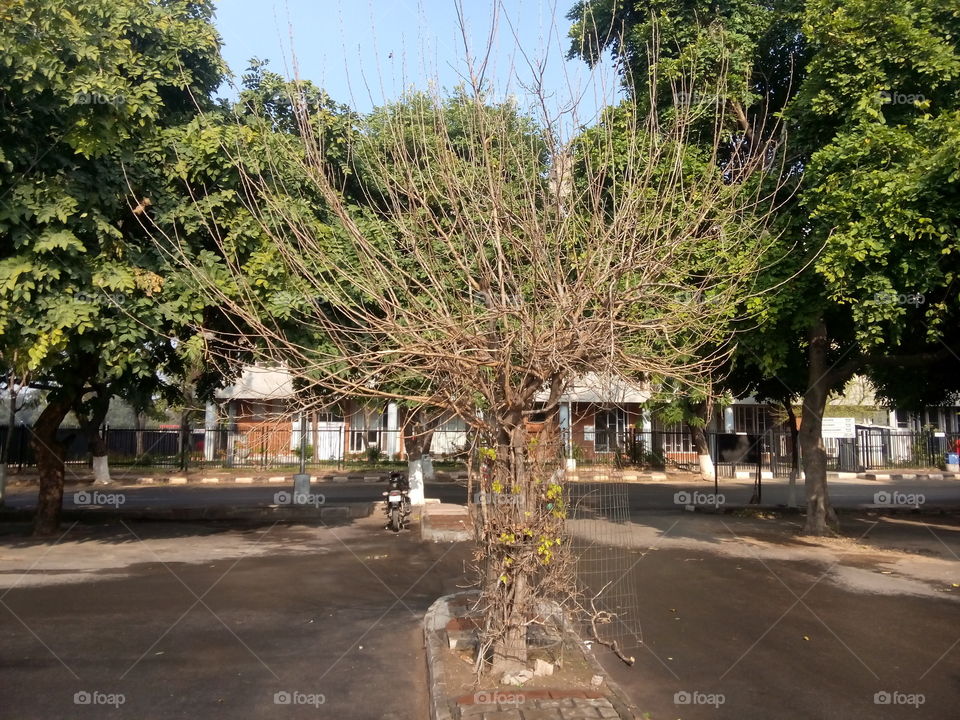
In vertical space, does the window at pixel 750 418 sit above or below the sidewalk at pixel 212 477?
above

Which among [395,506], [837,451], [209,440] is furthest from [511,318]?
[837,451]

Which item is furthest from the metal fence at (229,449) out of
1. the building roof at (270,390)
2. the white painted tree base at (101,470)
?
the building roof at (270,390)

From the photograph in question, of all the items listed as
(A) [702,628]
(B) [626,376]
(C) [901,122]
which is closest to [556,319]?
(B) [626,376]

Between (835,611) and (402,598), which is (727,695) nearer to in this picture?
(835,611)

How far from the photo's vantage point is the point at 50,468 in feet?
45.4

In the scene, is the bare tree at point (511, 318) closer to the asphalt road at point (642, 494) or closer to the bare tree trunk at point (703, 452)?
the asphalt road at point (642, 494)

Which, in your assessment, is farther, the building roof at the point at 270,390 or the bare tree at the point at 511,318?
the building roof at the point at 270,390

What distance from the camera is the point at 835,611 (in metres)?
8.59

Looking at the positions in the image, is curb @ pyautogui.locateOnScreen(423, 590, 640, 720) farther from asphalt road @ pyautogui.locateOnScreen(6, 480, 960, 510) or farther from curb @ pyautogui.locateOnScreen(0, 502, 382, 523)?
asphalt road @ pyautogui.locateOnScreen(6, 480, 960, 510)

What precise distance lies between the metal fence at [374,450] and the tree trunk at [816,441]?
43.5 feet

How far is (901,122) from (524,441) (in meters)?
9.36

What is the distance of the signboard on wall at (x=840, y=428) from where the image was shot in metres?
35.7

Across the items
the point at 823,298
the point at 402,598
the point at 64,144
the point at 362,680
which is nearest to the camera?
the point at 362,680

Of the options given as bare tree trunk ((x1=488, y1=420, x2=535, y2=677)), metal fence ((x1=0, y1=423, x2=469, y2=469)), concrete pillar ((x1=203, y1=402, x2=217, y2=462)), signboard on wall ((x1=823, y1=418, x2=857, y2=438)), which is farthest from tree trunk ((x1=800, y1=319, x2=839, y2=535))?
concrete pillar ((x1=203, y1=402, x2=217, y2=462))
